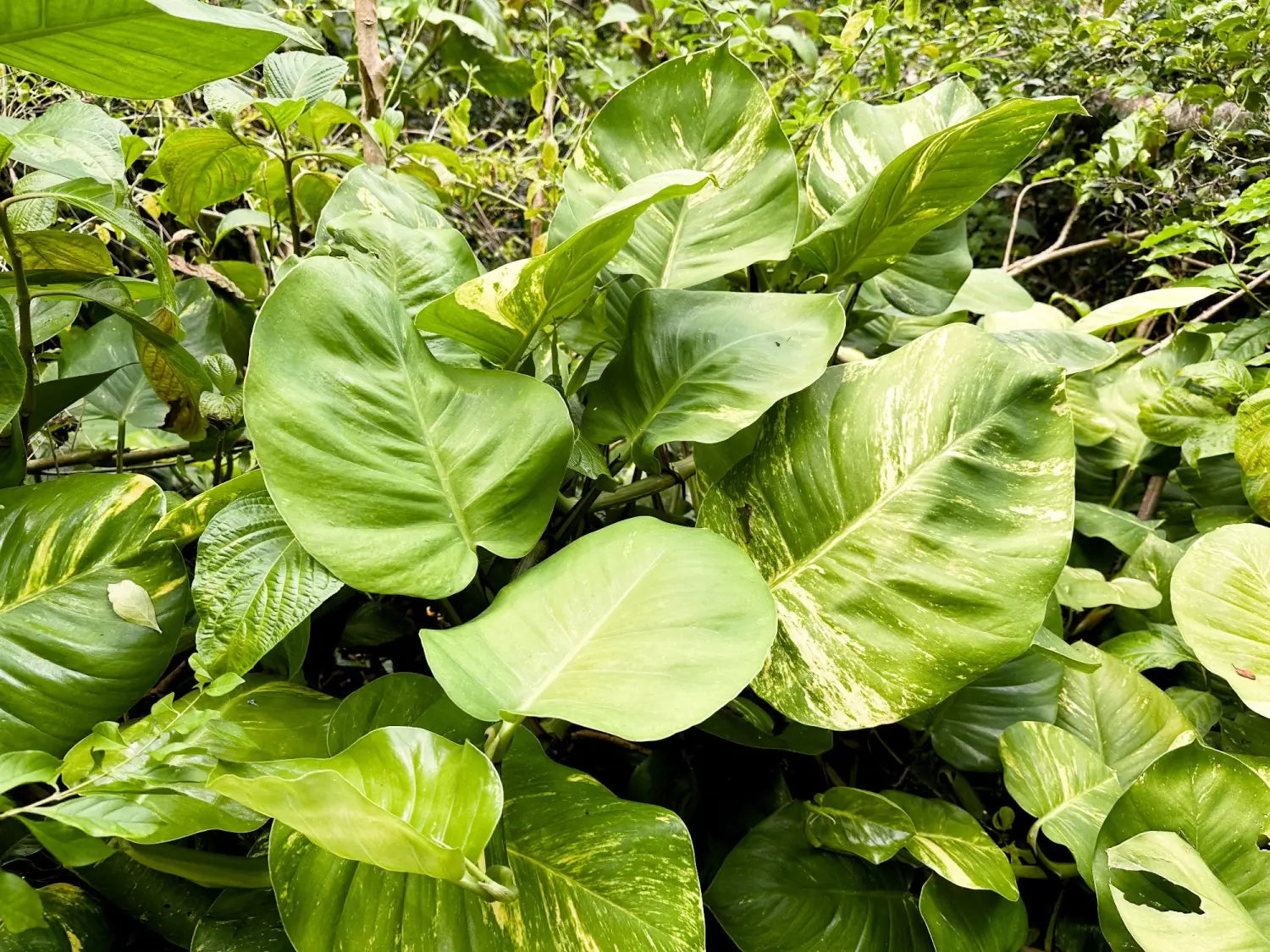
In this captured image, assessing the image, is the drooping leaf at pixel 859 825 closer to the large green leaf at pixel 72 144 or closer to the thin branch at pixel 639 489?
the thin branch at pixel 639 489

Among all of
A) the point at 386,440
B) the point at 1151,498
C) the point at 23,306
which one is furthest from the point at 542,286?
the point at 1151,498

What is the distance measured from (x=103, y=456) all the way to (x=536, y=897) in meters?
0.62

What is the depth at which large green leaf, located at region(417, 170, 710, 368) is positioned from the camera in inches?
14.5

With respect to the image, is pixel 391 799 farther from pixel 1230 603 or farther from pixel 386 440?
pixel 1230 603

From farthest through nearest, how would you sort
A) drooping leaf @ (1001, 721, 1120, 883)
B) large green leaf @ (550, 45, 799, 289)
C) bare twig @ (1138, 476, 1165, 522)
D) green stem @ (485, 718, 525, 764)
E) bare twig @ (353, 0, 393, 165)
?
→ bare twig @ (353, 0, 393, 165)
bare twig @ (1138, 476, 1165, 522)
large green leaf @ (550, 45, 799, 289)
drooping leaf @ (1001, 721, 1120, 883)
green stem @ (485, 718, 525, 764)

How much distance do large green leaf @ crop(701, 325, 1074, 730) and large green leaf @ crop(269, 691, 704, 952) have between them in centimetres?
11

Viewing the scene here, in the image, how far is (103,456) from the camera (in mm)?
702

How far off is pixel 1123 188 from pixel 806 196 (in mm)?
1045

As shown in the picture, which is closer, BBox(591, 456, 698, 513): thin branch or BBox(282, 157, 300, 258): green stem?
BBox(591, 456, 698, 513): thin branch

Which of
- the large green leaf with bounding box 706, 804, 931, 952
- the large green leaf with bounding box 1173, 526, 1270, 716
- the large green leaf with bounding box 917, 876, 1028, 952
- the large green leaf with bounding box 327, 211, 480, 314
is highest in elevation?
the large green leaf with bounding box 327, 211, 480, 314

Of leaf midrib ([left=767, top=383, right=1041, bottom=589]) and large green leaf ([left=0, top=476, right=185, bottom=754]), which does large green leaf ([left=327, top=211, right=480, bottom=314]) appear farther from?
leaf midrib ([left=767, top=383, right=1041, bottom=589])

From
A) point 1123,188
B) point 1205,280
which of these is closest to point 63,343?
point 1205,280

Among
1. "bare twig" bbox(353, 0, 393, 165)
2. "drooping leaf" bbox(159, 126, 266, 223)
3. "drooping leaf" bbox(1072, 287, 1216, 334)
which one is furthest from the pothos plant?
"bare twig" bbox(353, 0, 393, 165)

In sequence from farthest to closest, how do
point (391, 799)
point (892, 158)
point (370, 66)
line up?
point (370, 66), point (892, 158), point (391, 799)
